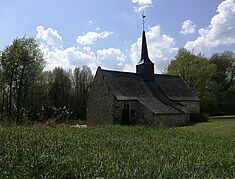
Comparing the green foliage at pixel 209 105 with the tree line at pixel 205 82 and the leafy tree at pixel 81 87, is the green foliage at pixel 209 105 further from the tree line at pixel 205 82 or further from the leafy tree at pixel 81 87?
the leafy tree at pixel 81 87

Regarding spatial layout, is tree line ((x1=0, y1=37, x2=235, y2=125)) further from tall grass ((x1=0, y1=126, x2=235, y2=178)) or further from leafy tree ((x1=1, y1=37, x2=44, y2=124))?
tall grass ((x1=0, y1=126, x2=235, y2=178))

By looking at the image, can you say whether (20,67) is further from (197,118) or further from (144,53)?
(197,118)

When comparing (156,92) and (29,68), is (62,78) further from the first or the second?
(156,92)

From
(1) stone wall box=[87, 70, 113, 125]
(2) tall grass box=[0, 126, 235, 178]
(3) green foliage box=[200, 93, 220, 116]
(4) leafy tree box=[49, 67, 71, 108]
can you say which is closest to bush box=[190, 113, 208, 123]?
(1) stone wall box=[87, 70, 113, 125]

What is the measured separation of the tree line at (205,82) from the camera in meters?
52.8

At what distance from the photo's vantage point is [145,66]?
4112 centimetres

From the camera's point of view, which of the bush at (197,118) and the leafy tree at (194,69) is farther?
the leafy tree at (194,69)

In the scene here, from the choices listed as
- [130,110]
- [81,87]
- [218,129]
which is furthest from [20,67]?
[218,129]

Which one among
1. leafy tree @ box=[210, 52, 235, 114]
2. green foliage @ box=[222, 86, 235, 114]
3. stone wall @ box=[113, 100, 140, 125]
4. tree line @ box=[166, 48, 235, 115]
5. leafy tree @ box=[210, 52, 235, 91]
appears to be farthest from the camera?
leafy tree @ box=[210, 52, 235, 91]

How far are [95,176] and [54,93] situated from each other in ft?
156

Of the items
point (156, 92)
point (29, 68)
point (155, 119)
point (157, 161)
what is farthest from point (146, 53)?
point (157, 161)

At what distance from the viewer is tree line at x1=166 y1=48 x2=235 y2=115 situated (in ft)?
173

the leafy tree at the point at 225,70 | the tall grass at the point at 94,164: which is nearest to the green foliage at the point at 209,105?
the leafy tree at the point at 225,70

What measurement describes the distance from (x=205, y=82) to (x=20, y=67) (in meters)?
30.8
